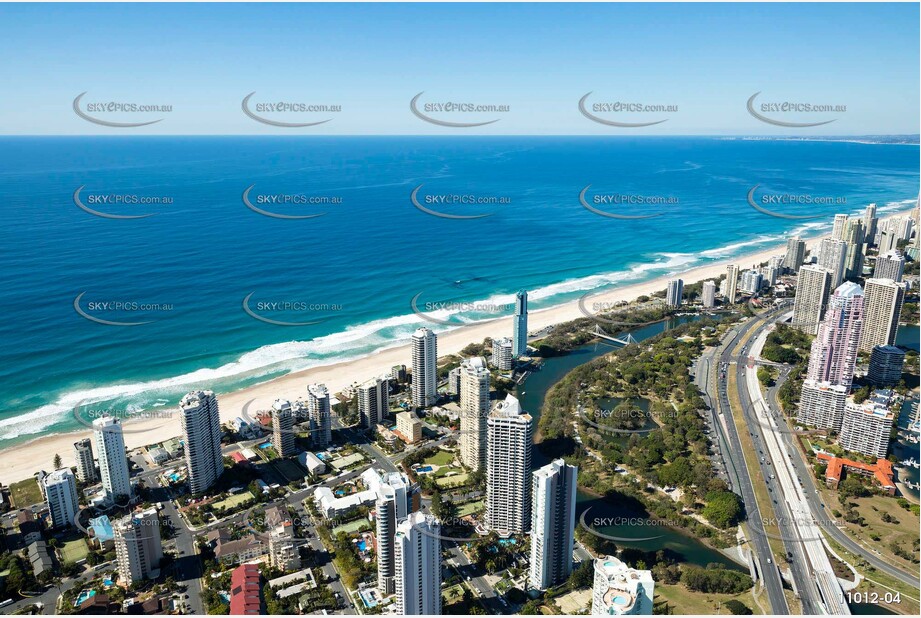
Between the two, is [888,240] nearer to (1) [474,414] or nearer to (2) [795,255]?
(2) [795,255]

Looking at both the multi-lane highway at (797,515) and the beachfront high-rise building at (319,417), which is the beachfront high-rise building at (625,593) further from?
the beachfront high-rise building at (319,417)

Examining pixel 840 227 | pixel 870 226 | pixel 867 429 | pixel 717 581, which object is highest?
pixel 840 227

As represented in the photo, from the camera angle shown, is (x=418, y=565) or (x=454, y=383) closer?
(x=418, y=565)

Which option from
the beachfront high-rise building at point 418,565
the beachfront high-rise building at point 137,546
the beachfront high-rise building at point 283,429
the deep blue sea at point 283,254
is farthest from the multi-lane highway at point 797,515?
the deep blue sea at point 283,254

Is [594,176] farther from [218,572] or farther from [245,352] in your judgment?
[218,572]

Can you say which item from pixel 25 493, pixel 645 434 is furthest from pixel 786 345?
pixel 25 493

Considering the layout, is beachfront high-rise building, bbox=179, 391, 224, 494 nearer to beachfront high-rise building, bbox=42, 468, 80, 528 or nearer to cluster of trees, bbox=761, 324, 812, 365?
beachfront high-rise building, bbox=42, 468, 80, 528
